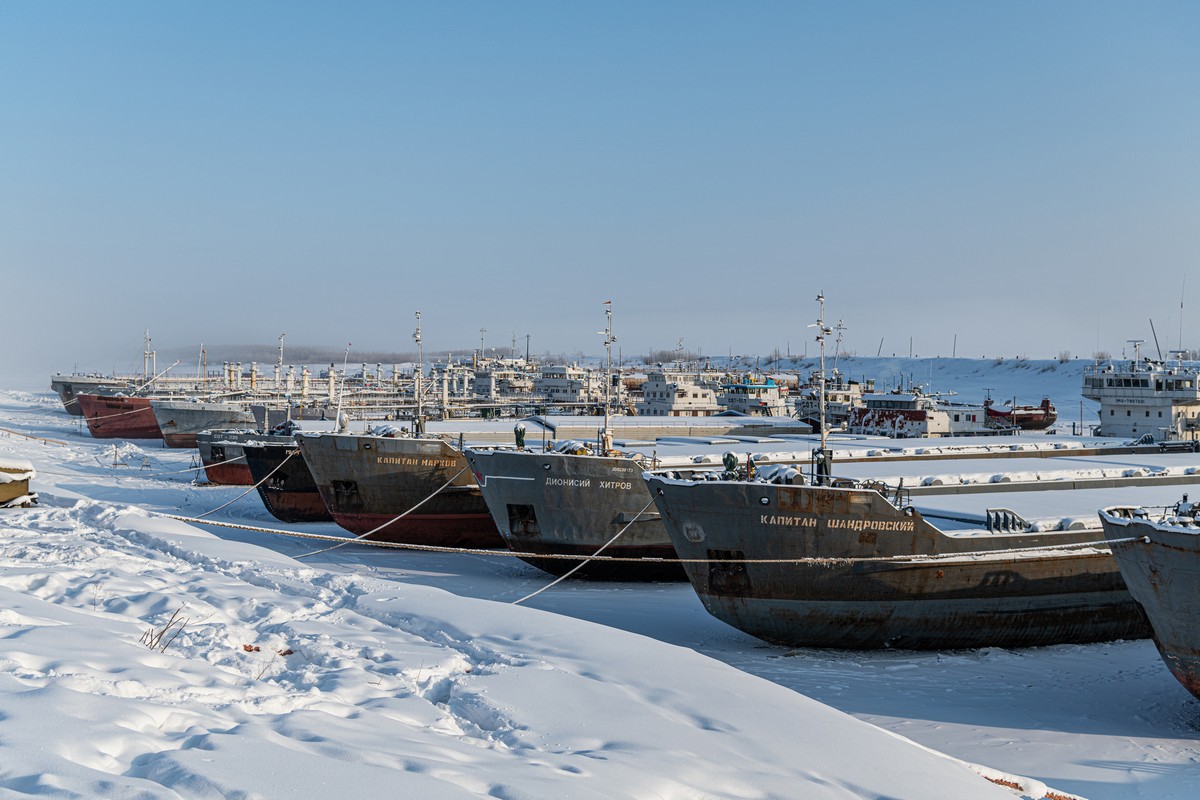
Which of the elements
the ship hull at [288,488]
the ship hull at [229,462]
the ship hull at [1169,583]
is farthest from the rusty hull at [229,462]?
the ship hull at [1169,583]

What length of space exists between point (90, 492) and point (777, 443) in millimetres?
24671

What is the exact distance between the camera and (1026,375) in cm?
15375

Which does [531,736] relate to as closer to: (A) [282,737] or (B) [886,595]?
(A) [282,737]

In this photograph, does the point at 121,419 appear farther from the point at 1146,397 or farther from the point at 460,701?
the point at 460,701

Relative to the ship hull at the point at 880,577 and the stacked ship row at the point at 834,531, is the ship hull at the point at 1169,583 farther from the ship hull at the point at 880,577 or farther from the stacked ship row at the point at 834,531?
the ship hull at the point at 880,577

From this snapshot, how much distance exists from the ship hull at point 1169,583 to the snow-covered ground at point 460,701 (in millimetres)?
864

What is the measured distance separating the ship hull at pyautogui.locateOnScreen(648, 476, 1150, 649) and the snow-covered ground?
0.50 m

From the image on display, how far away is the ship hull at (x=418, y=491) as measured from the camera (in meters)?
28.4

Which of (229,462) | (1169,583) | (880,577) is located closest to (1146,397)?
(880,577)

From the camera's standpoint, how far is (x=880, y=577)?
17.0 m

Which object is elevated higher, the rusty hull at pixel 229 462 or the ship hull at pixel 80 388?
the ship hull at pixel 80 388

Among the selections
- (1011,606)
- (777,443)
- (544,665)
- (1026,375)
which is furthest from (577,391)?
(1026,375)

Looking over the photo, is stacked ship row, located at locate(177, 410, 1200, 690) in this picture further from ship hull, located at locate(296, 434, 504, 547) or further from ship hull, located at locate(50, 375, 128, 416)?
ship hull, located at locate(50, 375, 128, 416)

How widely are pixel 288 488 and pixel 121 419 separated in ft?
124
